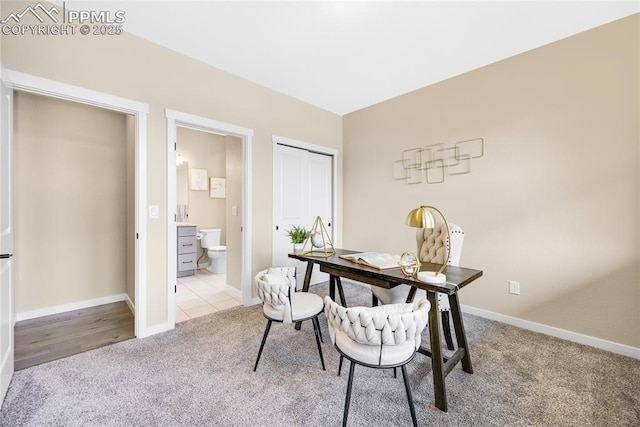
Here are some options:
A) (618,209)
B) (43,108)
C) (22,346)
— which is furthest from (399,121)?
(22,346)

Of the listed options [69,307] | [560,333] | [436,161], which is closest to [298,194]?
[436,161]

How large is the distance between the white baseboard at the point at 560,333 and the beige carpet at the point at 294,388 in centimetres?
9

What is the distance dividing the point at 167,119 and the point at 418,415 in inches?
117

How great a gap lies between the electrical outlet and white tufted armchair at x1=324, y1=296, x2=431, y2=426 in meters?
1.92

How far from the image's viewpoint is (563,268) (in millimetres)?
2451

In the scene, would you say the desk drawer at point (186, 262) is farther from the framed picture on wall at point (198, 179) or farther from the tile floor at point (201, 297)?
the framed picture on wall at point (198, 179)

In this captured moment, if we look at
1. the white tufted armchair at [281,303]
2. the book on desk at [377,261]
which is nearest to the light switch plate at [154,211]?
the white tufted armchair at [281,303]

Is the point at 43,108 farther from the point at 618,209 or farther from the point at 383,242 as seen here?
the point at 618,209

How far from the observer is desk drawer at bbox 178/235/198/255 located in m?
4.36

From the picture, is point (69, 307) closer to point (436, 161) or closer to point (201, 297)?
point (201, 297)

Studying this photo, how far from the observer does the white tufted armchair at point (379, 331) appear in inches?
49.8

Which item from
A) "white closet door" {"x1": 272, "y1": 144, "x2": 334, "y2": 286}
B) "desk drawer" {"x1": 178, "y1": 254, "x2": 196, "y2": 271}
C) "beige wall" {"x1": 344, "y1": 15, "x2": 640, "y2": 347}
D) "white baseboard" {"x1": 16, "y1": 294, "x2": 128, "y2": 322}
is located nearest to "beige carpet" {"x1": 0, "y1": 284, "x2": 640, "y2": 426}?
"beige wall" {"x1": 344, "y1": 15, "x2": 640, "y2": 347}

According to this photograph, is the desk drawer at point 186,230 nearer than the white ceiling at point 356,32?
No

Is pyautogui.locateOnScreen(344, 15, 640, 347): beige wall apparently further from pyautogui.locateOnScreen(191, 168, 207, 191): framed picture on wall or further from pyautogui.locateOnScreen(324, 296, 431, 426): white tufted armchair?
pyautogui.locateOnScreen(191, 168, 207, 191): framed picture on wall
